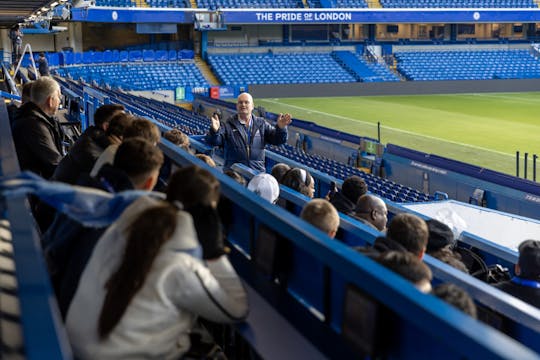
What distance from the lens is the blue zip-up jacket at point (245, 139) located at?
827 centimetres

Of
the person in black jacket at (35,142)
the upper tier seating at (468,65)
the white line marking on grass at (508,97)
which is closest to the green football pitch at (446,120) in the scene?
the white line marking on grass at (508,97)

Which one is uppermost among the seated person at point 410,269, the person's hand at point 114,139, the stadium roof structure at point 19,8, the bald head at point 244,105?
the stadium roof structure at point 19,8

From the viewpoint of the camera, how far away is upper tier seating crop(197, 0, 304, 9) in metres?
42.6

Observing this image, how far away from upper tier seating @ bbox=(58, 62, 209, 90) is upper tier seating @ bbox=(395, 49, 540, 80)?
12.1 metres

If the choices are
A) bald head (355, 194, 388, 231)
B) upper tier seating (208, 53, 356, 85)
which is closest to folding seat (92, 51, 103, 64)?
upper tier seating (208, 53, 356, 85)

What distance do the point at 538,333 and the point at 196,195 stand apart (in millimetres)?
1836

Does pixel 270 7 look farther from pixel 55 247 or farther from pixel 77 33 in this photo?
pixel 55 247

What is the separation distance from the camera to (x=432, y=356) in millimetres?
2377

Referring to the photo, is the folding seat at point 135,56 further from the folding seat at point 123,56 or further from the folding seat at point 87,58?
the folding seat at point 87,58

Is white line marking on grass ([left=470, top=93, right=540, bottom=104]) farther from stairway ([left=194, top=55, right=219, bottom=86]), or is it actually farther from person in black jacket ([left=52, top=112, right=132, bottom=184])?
person in black jacket ([left=52, top=112, right=132, bottom=184])

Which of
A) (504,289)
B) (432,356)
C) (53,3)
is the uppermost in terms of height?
(53,3)

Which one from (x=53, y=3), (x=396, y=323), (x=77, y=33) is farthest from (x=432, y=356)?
(x=77, y=33)

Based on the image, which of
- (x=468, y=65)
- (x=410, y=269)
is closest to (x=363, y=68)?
(x=468, y=65)

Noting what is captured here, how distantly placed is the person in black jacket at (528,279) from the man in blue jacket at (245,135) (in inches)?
155
